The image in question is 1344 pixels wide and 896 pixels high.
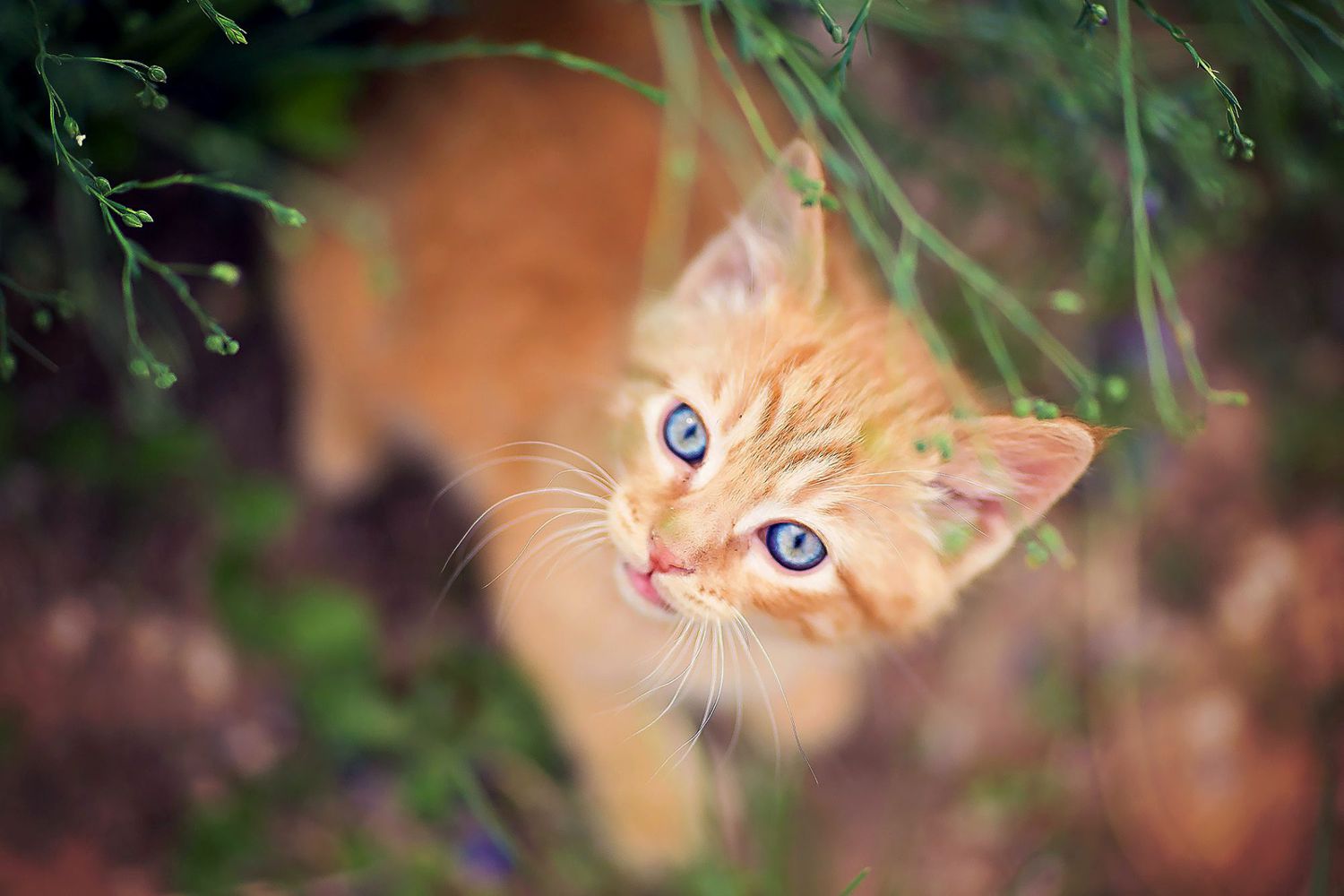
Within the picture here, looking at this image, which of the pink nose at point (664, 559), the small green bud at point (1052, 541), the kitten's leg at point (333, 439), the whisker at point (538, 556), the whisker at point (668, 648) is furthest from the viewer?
the kitten's leg at point (333, 439)

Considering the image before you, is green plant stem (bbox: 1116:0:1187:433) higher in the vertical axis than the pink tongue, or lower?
higher

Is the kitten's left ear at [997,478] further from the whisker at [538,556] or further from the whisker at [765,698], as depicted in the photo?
the whisker at [538,556]

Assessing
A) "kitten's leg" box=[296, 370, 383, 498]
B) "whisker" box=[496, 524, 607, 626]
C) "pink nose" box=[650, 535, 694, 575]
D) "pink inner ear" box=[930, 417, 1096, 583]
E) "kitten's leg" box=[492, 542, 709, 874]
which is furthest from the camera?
"kitten's leg" box=[296, 370, 383, 498]

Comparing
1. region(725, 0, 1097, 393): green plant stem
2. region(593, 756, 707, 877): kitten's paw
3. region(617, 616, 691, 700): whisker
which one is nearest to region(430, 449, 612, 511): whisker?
region(617, 616, 691, 700): whisker

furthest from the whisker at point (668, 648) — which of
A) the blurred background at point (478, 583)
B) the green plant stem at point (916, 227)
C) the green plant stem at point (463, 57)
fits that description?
the green plant stem at point (463, 57)

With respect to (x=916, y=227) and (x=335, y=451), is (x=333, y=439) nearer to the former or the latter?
(x=335, y=451)

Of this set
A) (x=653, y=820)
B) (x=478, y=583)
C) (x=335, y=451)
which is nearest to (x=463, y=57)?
(x=335, y=451)

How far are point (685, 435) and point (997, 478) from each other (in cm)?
42

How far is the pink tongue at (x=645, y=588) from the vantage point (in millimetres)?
1245

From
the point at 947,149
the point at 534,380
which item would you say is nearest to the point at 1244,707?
the point at 947,149

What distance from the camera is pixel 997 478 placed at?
1.14 m

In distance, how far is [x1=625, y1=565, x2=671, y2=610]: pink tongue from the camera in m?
1.25

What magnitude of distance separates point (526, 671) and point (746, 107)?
1232mm

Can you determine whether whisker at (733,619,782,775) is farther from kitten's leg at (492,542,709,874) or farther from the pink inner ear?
the pink inner ear
